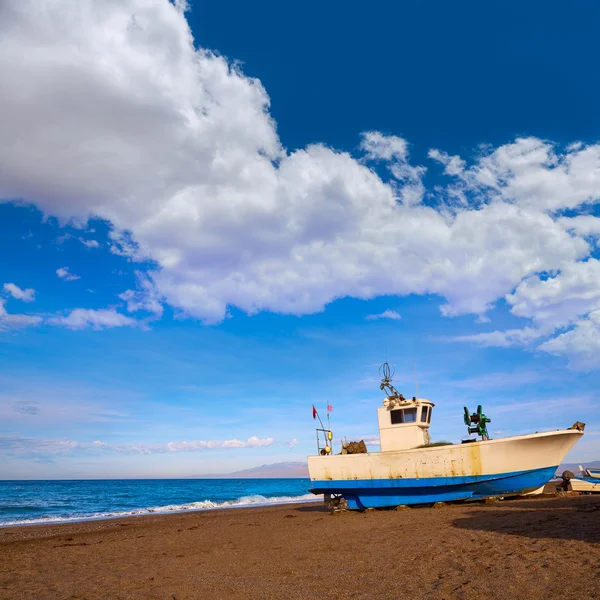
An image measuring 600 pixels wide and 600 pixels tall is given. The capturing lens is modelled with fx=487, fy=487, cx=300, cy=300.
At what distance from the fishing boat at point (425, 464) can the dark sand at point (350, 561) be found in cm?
237

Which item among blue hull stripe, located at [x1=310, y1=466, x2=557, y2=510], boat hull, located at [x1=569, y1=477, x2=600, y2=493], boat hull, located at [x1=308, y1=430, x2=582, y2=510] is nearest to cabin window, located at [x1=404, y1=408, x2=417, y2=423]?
boat hull, located at [x1=308, y1=430, x2=582, y2=510]

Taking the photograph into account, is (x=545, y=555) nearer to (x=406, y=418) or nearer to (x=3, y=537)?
(x=406, y=418)

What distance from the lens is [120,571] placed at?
1233 cm

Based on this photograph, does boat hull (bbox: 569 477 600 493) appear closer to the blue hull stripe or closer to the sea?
the blue hull stripe

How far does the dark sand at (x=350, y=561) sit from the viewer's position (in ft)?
26.5

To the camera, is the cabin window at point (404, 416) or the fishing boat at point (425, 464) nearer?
the fishing boat at point (425, 464)

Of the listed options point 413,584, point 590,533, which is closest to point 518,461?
point 590,533

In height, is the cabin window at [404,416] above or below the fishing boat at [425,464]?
above

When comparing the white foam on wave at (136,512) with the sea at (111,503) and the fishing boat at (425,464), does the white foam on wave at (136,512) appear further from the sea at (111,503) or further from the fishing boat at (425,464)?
the fishing boat at (425,464)

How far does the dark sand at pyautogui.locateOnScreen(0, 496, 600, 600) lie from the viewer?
8.06 meters

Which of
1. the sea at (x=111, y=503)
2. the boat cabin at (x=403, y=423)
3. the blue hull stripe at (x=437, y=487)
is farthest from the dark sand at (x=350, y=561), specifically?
the sea at (x=111, y=503)

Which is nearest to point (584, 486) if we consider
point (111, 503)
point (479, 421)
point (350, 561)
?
point (479, 421)

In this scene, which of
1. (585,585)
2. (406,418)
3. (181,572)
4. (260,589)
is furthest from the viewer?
(406,418)

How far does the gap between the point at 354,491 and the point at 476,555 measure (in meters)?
14.0
